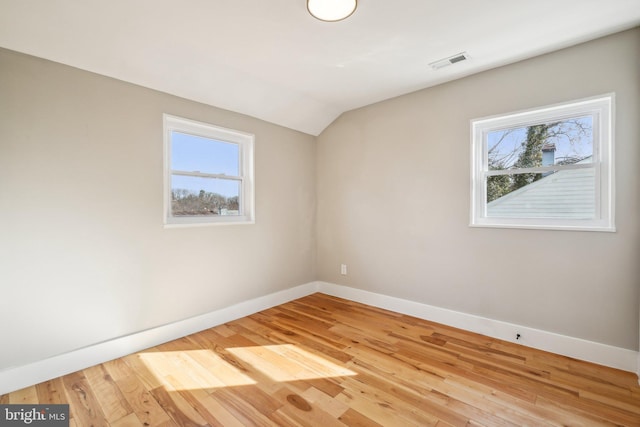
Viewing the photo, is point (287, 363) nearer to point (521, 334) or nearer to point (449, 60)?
point (521, 334)

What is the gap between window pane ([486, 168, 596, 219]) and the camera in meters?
2.34

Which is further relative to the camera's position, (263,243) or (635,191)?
(263,243)

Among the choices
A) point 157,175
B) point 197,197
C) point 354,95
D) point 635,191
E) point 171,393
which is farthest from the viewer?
point 354,95

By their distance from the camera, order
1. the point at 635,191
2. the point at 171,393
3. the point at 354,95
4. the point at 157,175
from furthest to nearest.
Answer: the point at 354,95
the point at 157,175
the point at 635,191
the point at 171,393

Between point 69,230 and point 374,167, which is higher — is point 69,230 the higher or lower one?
the lower one

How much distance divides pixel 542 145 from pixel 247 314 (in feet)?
11.4

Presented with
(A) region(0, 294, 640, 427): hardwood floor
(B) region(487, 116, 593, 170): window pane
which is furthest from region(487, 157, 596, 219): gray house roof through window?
(A) region(0, 294, 640, 427): hardwood floor

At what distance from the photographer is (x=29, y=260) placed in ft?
6.54

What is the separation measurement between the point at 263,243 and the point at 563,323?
3050 millimetres

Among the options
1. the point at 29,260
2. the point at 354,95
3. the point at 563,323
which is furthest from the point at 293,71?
the point at 563,323

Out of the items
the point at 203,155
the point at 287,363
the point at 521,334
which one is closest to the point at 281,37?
the point at 203,155

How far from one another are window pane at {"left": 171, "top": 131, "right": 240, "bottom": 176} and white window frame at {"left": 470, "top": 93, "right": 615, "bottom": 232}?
8.56 feet

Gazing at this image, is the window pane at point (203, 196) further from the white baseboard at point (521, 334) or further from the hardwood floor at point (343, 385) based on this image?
the white baseboard at point (521, 334)

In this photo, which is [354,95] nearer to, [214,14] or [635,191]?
[214,14]
